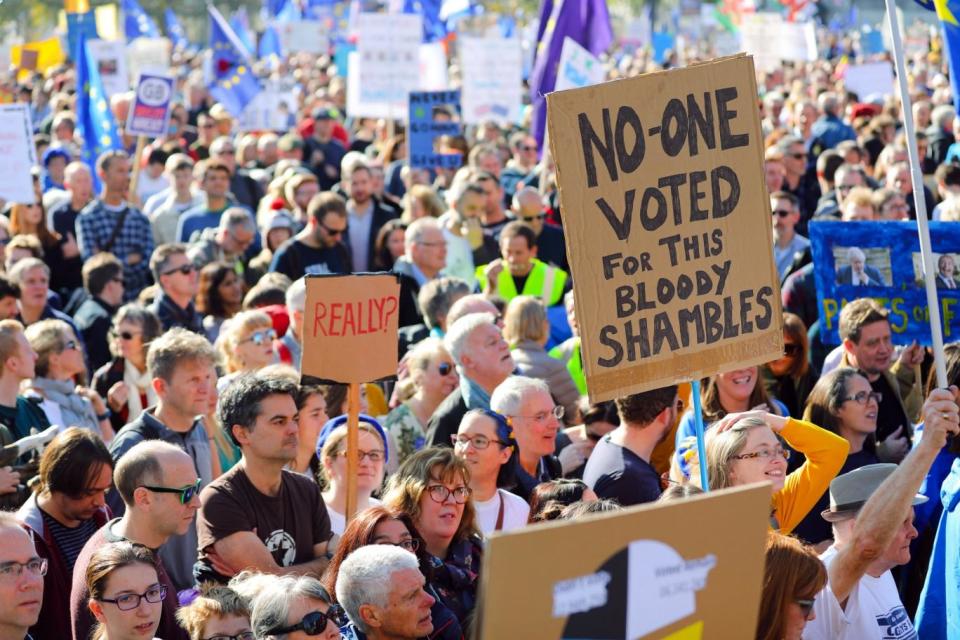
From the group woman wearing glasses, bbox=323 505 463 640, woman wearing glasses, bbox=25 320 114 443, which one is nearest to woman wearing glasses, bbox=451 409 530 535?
woman wearing glasses, bbox=323 505 463 640

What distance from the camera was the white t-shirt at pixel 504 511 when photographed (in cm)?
589

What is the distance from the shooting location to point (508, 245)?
10.1 meters

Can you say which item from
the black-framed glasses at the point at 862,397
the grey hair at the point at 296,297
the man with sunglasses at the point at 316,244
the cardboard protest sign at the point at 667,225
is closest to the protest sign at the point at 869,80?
the man with sunglasses at the point at 316,244

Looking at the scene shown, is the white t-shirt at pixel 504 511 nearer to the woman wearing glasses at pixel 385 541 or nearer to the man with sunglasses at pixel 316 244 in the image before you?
the woman wearing glasses at pixel 385 541

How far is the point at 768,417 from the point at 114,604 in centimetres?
266

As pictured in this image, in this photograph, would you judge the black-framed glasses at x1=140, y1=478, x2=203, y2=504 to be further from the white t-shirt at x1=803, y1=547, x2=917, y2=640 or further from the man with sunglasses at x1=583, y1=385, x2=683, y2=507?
the white t-shirt at x1=803, y1=547, x2=917, y2=640

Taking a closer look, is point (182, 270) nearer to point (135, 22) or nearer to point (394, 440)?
point (394, 440)

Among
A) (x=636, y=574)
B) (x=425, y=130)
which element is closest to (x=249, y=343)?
(x=636, y=574)

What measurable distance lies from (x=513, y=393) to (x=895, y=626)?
2152 mm

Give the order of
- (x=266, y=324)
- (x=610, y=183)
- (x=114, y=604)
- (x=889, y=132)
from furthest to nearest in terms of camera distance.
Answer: (x=889, y=132) < (x=266, y=324) < (x=610, y=183) < (x=114, y=604)

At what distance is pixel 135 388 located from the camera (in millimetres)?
8234

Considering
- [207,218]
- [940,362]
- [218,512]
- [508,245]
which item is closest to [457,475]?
[218,512]

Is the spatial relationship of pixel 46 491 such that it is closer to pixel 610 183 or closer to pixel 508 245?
pixel 610 183

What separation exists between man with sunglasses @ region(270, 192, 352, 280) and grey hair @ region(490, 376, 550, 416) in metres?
4.24
